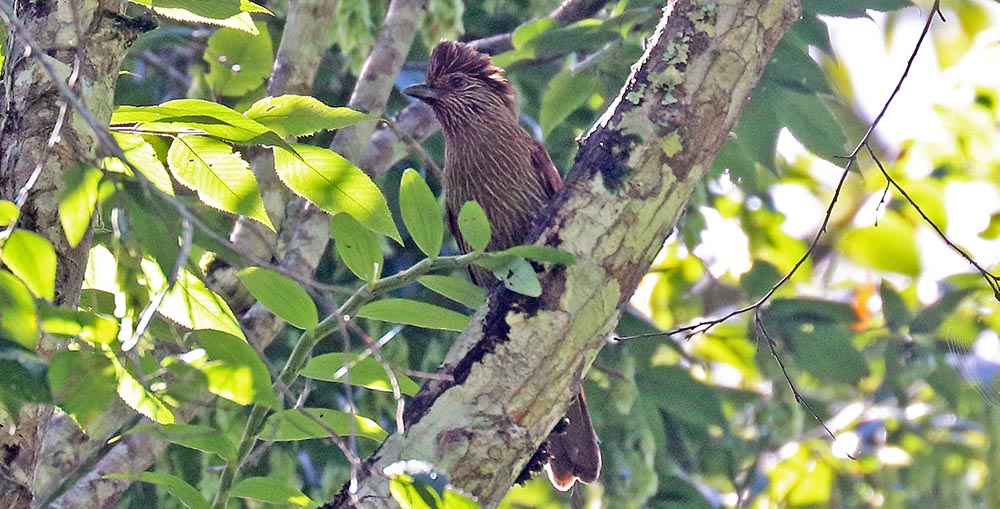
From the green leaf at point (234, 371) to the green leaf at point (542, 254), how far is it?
23.7 inches

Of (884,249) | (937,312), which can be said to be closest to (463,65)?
(884,249)

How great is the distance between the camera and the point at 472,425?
193 cm

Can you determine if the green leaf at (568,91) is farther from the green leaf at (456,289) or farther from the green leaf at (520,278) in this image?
the green leaf at (520,278)

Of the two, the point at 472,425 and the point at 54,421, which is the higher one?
the point at 472,425

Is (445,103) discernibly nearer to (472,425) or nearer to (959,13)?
(472,425)

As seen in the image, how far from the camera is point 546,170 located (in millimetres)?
3943

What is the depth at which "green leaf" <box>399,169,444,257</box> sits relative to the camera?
1.95 metres

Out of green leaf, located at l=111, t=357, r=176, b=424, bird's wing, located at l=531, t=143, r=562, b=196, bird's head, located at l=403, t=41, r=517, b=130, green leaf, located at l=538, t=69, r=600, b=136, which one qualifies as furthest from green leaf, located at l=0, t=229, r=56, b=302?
bird's head, located at l=403, t=41, r=517, b=130

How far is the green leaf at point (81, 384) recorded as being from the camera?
143 cm

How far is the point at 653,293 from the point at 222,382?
4466 mm

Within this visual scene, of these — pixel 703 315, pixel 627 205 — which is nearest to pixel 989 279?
Result: pixel 627 205

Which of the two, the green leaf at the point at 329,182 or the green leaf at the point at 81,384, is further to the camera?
the green leaf at the point at 329,182

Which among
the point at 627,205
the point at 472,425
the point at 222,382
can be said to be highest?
the point at 627,205

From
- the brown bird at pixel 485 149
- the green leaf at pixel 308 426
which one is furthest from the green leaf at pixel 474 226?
the brown bird at pixel 485 149
